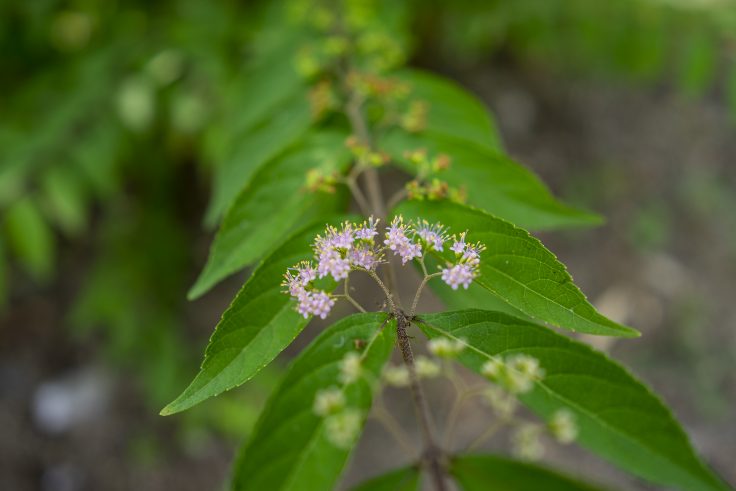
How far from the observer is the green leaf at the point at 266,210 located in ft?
5.24

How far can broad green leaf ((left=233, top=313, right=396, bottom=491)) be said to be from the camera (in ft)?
3.99

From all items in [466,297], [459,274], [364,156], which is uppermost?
[364,156]

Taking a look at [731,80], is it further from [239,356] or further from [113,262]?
[113,262]

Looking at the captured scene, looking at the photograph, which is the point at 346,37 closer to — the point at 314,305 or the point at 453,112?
the point at 453,112

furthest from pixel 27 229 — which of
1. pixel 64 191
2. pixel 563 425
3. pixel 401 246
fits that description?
pixel 563 425

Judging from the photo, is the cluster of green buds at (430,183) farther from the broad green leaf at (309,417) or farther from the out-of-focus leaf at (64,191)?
the out-of-focus leaf at (64,191)

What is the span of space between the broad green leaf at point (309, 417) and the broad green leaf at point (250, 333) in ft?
0.25

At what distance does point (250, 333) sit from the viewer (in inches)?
52.1

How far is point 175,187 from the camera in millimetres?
4438

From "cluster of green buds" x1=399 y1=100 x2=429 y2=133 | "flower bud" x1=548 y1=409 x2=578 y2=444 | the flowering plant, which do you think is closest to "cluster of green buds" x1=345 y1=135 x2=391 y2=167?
the flowering plant

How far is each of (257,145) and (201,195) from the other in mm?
2548

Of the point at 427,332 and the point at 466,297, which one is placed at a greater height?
the point at 466,297

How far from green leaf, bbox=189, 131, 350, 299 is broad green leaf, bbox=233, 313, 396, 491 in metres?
0.41

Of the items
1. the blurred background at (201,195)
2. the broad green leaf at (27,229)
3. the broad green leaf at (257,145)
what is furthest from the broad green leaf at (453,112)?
the broad green leaf at (27,229)
